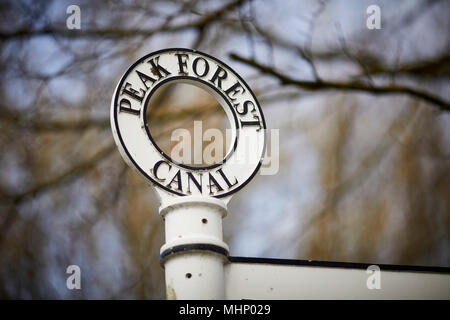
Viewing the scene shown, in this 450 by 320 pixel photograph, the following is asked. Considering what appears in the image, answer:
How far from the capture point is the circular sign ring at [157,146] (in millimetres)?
2492

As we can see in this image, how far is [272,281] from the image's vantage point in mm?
2395

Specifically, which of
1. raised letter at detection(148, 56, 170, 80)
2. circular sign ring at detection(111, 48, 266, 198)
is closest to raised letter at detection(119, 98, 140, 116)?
circular sign ring at detection(111, 48, 266, 198)

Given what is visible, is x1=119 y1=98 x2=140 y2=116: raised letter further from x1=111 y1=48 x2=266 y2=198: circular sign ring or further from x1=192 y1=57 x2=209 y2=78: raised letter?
x1=192 y1=57 x2=209 y2=78: raised letter

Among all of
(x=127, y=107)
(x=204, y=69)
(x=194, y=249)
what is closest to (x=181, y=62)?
(x=204, y=69)

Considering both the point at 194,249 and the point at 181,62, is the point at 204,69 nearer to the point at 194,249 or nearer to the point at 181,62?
the point at 181,62

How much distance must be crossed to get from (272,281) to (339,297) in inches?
9.0

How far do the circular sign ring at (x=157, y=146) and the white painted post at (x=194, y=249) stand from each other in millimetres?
77

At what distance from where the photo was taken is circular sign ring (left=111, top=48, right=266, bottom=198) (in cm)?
249

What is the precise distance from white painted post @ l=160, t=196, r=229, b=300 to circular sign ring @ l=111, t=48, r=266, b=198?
8 centimetres

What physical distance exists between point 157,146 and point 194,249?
15.3 inches

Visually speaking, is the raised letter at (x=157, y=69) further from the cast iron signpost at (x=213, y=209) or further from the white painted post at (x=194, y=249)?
the white painted post at (x=194, y=249)

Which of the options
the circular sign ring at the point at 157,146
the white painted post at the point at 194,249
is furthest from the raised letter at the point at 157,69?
the white painted post at the point at 194,249
